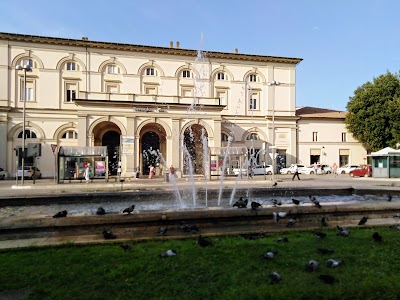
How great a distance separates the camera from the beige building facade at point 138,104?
A: 98.0ft

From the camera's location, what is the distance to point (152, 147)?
34.8 m

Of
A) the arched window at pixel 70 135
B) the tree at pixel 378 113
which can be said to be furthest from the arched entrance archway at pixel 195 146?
the tree at pixel 378 113

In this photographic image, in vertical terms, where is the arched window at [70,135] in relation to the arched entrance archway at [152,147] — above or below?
above

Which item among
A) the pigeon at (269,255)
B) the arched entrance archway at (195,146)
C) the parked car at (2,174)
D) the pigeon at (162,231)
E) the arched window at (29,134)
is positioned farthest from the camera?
the arched window at (29,134)

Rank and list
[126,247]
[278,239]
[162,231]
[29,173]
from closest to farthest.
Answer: [126,247], [278,239], [162,231], [29,173]

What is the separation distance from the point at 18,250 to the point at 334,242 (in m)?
5.31

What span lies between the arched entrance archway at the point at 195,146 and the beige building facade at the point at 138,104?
113 mm

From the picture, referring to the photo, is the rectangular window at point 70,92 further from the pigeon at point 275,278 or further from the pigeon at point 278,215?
the pigeon at point 275,278

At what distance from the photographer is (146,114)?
3025 centimetres

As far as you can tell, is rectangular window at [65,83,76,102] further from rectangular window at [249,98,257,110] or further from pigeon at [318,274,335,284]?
pigeon at [318,274,335,284]

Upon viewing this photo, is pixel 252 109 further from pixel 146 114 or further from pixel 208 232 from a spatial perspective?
pixel 208 232

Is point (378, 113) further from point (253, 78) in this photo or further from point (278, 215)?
point (278, 215)

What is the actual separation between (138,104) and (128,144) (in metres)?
4.02

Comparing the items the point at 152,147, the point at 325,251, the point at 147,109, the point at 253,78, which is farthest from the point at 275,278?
the point at 253,78
